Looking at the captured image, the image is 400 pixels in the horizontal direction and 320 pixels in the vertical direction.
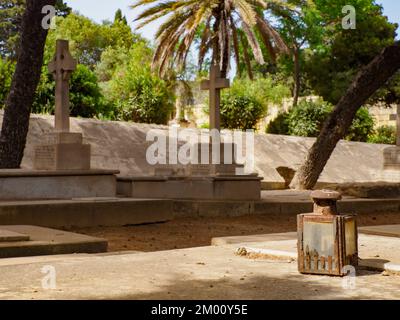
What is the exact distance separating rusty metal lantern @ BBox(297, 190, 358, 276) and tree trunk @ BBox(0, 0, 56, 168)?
8.34 metres

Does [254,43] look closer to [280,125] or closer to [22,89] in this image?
[280,125]

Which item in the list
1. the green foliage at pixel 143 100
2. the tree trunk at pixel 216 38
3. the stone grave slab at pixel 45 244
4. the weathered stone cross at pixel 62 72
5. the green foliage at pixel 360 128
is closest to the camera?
the stone grave slab at pixel 45 244

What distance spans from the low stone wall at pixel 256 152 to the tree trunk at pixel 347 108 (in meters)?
2.77

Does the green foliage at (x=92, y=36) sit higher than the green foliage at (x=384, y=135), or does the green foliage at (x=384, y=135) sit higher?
the green foliage at (x=92, y=36)

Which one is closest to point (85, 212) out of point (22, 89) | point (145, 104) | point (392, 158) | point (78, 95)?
point (22, 89)

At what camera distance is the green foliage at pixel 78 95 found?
21109 millimetres

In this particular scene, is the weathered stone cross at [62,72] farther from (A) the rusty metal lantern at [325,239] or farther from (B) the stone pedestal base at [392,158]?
(B) the stone pedestal base at [392,158]

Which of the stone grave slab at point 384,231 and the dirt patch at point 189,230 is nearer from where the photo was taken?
the stone grave slab at point 384,231

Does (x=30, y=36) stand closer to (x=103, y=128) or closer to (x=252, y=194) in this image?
(x=252, y=194)

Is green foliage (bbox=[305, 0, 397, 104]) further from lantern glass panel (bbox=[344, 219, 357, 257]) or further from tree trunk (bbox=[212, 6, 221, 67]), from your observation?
lantern glass panel (bbox=[344, 219, 357, 257])

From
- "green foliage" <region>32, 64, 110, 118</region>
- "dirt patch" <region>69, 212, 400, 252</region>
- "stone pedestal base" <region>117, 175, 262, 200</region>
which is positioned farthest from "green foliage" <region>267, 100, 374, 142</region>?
"dirt patch" <region>69, 212, 400, 252</region>

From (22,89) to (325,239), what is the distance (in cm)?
862

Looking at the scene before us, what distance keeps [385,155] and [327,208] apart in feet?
47.7

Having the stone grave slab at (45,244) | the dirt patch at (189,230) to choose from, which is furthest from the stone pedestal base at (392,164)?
the stone grave slab at (45,244)
